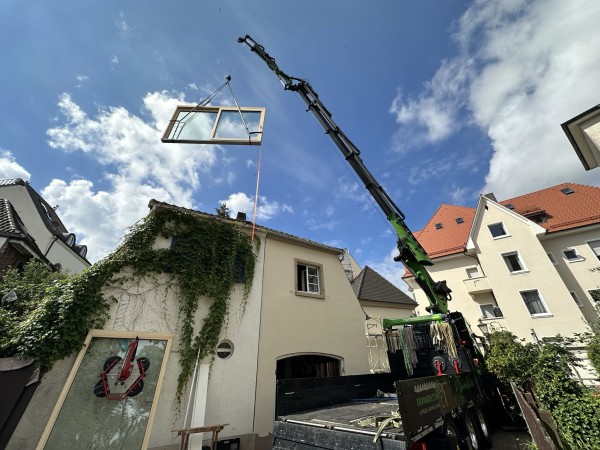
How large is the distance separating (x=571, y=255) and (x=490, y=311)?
720 centimetres

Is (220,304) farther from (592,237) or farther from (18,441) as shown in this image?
(592,237)

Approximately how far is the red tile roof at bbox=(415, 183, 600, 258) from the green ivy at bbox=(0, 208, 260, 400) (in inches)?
843

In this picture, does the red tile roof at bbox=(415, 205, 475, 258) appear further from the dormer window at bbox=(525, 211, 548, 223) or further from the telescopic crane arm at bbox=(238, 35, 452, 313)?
the telescopic crane arm at bbox=(238, 35, 452, 313)

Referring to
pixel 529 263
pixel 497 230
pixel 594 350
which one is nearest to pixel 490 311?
pixel 529 263

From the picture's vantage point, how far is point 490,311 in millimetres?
20516

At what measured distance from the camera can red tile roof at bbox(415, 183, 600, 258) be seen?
769 inches

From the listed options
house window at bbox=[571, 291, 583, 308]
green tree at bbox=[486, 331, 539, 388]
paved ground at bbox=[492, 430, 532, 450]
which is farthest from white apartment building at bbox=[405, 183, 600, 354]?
paved ground at bbox=[492, 430, 532, 450]

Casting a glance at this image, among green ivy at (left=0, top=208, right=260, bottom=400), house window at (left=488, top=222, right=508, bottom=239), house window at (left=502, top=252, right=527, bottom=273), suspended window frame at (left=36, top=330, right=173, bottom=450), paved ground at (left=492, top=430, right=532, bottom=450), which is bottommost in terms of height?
paved ground at (left=492, top=430, right=532, bottom=450)

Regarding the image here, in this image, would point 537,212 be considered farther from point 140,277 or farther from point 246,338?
point 140,277

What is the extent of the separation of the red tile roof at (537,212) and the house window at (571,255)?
1.72m

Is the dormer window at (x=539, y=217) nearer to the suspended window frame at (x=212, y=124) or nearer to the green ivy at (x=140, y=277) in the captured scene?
the green ivy at (x=140, y=277)

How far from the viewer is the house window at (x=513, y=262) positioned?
19.4 metres

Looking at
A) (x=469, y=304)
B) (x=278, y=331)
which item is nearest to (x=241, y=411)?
(x=278, y=331)

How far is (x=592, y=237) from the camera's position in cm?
1850
